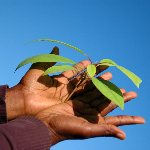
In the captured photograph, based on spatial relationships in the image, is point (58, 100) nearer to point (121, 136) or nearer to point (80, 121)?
point (80, 121)

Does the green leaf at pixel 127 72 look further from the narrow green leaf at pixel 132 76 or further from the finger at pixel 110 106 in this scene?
the finger at pixel 110 106

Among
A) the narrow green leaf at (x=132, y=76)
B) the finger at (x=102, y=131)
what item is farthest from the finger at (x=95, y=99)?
the finger at (x=102, y=131)

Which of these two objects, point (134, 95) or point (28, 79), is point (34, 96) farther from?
point (134, 95)

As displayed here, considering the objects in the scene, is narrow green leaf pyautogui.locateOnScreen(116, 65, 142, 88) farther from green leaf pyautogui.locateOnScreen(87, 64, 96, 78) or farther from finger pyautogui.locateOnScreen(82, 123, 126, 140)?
finger pyautogui.locateOnScreen(82, 123, 126, 140)

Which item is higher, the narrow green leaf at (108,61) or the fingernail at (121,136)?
the narrow green leaf at (108,61)

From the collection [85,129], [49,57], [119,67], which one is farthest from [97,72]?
[85,129]

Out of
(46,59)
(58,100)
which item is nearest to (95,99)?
(58,100)
